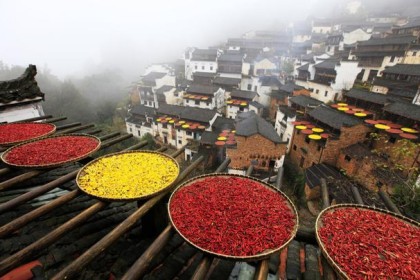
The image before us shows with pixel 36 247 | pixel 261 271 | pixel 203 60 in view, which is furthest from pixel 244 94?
pixel 36 247

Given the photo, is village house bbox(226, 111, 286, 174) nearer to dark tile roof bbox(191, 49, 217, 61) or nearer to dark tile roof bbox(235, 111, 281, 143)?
dark tile roof bbox(235, 111, 281, 143)

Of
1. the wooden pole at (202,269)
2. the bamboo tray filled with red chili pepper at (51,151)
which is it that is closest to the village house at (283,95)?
the bamboo tray filled with red chili pepper at (51,151)

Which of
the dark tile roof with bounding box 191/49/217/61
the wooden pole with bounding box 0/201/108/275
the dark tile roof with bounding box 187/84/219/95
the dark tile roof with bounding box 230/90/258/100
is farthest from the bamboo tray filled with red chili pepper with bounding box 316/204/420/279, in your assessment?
the dark tile roof with bounding box 191/49/217/61

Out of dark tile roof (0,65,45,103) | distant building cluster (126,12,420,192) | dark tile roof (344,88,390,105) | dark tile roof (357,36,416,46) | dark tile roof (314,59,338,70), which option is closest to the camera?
dark tile roof (0,65,45,103)

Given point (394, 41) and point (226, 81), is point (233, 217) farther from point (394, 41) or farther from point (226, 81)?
point (226, 81)

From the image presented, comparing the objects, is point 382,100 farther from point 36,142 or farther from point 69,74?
point 69,74

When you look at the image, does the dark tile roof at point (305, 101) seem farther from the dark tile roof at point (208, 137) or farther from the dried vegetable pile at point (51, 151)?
the dried vegetable pile at point (51, 151)
